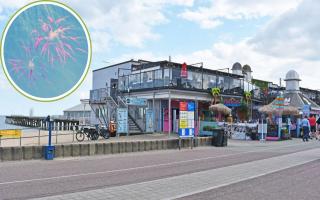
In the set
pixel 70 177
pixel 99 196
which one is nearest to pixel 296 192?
pixel 99 196

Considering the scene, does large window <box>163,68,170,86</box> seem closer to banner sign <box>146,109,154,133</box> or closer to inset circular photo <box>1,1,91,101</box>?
banner sign <box>146,109,154,133</box>

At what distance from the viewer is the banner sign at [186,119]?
810 inches

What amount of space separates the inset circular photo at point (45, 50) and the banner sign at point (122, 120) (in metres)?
14.8

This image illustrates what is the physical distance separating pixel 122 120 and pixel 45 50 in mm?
15828

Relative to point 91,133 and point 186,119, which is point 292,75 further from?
point 91,133

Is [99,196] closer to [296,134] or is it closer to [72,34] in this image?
[72,34]

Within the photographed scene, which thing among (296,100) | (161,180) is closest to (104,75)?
(296,100)

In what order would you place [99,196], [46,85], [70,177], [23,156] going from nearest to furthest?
[99,196]
[70,177]
[46,85]
[23,156]

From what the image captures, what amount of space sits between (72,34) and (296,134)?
27799 millimetres

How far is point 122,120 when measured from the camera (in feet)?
89.2

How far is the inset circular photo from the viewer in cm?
1104

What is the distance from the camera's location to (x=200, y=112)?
35.0 meters

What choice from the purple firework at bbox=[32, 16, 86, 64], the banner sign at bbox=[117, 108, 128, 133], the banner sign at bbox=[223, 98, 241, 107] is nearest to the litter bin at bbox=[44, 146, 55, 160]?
the purple firework at bbox=[32, 16, 86, 64]

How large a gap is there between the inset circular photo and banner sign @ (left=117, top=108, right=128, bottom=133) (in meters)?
14.8
